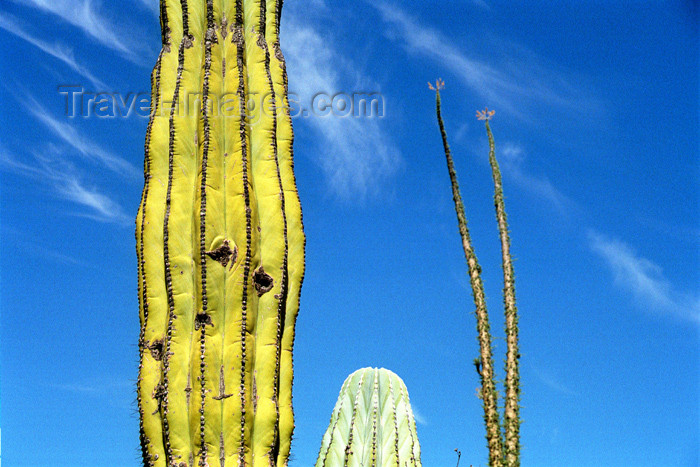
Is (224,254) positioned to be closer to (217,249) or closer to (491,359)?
(217,249)

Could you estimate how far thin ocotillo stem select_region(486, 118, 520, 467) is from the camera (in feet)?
17.2

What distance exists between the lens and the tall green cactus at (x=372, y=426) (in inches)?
166

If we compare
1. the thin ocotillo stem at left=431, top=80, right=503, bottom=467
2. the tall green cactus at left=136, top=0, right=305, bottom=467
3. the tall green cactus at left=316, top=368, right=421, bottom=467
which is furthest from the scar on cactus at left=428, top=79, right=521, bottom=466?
the tall green cactus at left=136, top=0, right=305, bottom=467

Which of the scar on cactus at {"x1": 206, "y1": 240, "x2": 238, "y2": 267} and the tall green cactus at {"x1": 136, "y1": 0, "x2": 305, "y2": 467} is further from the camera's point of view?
the scar on cactus at {"x1": 206, "y1": 240, "x2": 238, "y2": 267}

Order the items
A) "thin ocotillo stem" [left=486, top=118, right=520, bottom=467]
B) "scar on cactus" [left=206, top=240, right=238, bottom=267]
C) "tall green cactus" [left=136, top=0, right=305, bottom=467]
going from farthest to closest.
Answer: "thin ocotillo stem" [left=486, top=118, right=520, bottom=467] → "scar on cactus" [left=206, top=240, right=238, bottom=267] → "tall green cactus" [left=136, top=0, right=305, bottom=467]

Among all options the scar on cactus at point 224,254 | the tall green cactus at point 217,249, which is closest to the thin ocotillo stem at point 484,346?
the tall green cactus at point 217,249

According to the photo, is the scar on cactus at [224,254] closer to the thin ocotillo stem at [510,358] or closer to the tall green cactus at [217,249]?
the tall green cactus at [217,249]

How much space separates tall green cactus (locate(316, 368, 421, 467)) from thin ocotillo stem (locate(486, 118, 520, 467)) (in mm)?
1205

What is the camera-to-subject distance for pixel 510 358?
5.47 m

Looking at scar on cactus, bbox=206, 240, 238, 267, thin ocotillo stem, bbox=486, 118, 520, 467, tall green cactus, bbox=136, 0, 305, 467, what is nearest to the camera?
tall green cactus, bbox=136, 0, 305, 467

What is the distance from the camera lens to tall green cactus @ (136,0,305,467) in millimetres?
3867

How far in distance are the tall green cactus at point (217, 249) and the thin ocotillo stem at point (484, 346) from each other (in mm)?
1837

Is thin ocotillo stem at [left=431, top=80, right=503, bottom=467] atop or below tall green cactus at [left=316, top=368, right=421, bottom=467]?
atop

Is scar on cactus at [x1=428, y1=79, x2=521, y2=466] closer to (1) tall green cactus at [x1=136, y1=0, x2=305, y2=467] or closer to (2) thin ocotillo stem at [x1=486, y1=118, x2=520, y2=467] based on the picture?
(2) thin ocotillo stem at [x1=486, y1=118, x2=520, y2=467]
